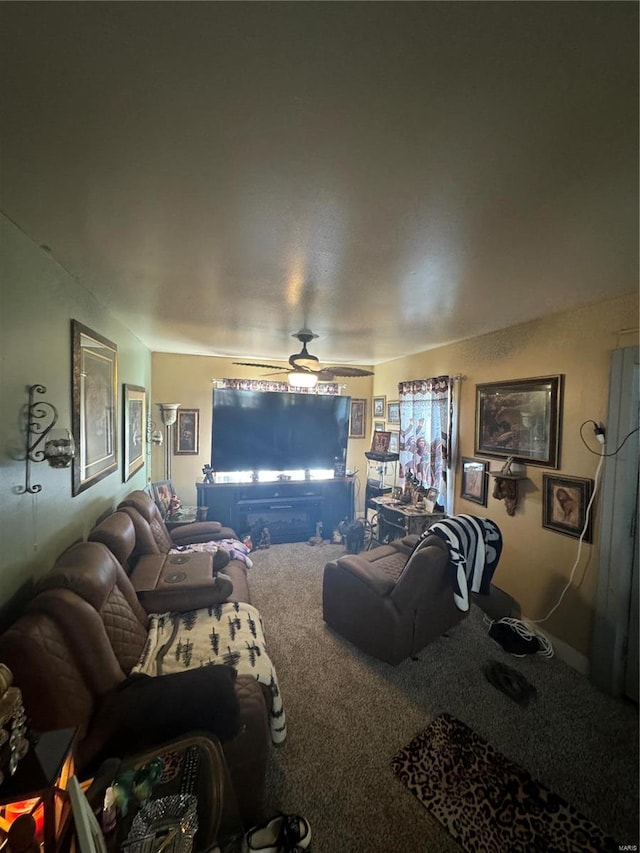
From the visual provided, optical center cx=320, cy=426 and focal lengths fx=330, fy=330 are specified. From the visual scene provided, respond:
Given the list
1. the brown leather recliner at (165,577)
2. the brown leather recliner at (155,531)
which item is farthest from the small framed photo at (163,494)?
the brown leather recliner at (165,577)

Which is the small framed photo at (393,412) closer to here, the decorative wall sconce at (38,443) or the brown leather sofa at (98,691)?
the brown leather sofa at (98,691)

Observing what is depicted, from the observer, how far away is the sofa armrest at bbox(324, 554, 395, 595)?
2.30m

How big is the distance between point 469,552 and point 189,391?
12.9 ft

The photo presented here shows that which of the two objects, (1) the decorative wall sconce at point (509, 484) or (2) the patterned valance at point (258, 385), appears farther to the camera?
(2) the patterned valance at point (258, 385)

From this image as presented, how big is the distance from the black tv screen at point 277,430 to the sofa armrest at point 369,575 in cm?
228

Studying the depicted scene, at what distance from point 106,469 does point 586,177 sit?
9.98ft

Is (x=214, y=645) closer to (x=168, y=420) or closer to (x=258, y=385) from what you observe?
A: (x=168, y=420)

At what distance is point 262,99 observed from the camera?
77 centimetres

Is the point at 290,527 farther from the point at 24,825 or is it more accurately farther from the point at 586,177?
the point at 586,177

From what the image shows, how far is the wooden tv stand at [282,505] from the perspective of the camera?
4.29 metres

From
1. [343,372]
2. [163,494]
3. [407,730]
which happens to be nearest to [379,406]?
[343,372]

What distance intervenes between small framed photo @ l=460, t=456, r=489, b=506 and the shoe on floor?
2.50 metres

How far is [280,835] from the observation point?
125 centimetres

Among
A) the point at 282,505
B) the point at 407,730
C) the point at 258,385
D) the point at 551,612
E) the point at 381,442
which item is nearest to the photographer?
the point at 407,730
